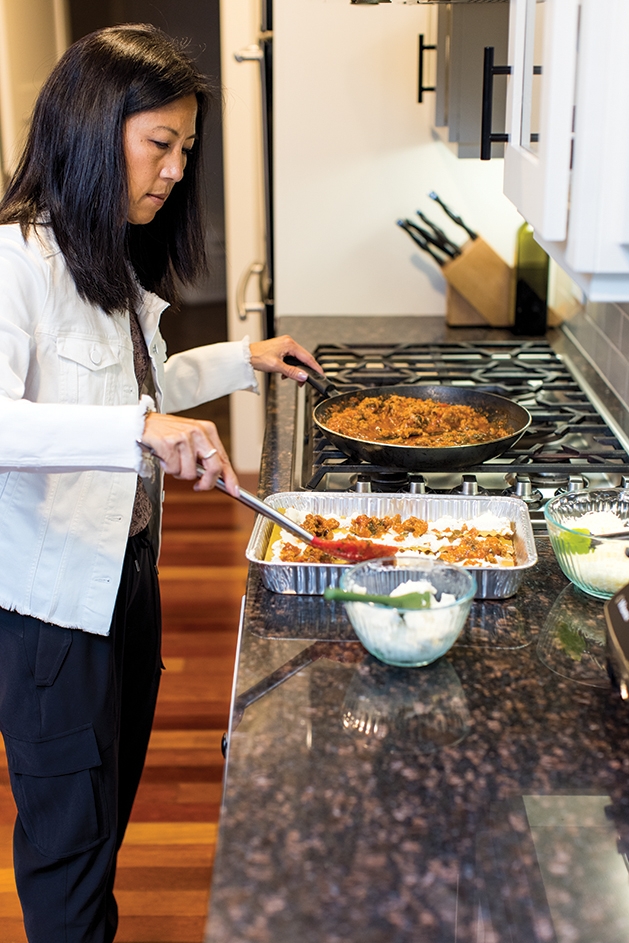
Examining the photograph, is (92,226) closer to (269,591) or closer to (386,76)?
(269,591)

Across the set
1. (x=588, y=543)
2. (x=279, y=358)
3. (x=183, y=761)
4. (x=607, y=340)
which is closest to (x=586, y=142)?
(x=588, y=543)

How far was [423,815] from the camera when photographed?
2.91ft

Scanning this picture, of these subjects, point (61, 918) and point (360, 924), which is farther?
point (61, 918)

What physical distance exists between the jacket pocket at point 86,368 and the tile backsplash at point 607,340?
1116mm

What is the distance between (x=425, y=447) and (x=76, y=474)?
0.55m

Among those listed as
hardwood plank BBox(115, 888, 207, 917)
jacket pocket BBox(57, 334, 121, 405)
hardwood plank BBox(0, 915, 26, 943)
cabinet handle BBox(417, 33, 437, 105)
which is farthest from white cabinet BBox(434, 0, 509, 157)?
hardwood plank BBox(0, 915, 26, 943)

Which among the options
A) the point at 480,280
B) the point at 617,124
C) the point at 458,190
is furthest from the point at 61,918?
the point at 458,190

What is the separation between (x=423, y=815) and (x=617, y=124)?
0.75m

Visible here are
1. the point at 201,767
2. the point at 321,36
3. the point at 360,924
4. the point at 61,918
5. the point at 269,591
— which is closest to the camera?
the point at 360,924

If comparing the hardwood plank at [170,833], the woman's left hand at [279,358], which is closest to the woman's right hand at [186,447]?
the woman's left hand at [279,358]

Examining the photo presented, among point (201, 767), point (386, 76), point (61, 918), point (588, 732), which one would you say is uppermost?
point (386, 76)

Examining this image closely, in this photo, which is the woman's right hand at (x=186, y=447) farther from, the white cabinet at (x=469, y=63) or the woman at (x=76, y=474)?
the white cabinet at (x=469, y=63)

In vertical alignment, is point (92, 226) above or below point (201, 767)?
above

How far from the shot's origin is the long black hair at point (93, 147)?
1.34m
